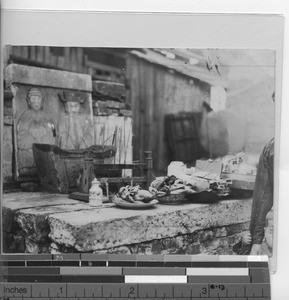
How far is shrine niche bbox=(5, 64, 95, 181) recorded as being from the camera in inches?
36.5

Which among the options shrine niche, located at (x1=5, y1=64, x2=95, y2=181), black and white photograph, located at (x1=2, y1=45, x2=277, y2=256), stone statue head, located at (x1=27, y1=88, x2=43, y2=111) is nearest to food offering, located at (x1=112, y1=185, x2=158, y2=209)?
black and white photograph, located at (x1=2, y1=45, x2=277, y2=256)

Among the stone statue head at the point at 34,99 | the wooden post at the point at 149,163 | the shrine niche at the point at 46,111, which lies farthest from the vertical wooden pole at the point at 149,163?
the stone statue head at the point at 34,99

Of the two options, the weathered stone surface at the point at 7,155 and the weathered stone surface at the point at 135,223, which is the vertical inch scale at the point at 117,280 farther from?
the weathered stone surface at the point at 7,155

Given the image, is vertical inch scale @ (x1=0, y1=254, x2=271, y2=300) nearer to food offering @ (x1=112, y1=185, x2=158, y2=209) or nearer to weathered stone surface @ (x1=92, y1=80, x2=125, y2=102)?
food offering @ (x1=112, y1=185, x2=158, y2=209)

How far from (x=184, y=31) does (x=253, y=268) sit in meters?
0.46

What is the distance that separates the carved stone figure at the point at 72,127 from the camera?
0.94 meters

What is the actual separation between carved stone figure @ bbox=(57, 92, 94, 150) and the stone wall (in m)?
0.10

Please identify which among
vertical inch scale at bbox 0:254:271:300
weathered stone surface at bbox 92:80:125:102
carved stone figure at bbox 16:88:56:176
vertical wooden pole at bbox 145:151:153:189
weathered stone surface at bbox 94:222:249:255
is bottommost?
vertical inch scale at bbox 0:254:271:300

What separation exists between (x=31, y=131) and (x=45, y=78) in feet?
0.33

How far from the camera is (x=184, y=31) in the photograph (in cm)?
93

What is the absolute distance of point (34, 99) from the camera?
0.93 metres

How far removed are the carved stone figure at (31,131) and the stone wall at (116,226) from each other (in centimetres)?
6

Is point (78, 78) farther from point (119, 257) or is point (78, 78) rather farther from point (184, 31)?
point (119, 257)

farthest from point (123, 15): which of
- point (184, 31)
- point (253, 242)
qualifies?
point (253, 242)
